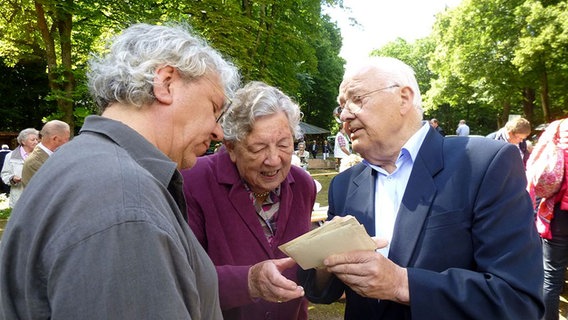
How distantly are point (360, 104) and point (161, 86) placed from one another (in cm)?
102

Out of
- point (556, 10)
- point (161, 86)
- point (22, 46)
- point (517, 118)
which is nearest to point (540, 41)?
point (556, 10)

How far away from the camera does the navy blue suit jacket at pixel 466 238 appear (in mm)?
1497

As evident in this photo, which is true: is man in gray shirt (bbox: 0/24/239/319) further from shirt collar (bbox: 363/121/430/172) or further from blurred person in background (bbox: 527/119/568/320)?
blurred person in background (bbox: 527/119/568/320)

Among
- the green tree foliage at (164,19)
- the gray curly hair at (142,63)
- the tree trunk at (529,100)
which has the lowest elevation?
the tree trunk at (529,100)

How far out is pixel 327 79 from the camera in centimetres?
3775

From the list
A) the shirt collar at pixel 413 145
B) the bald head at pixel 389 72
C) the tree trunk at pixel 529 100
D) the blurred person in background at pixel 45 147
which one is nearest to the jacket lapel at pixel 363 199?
the shirt collar at pixel 413 145

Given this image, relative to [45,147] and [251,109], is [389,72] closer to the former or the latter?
[251,109]

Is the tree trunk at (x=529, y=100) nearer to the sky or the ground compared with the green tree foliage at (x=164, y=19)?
nearer to the ground

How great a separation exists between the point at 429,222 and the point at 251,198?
1049mm

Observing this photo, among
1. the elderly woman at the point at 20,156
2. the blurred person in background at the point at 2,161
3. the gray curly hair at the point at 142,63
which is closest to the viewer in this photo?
the gray curly hair at the point at 142,63

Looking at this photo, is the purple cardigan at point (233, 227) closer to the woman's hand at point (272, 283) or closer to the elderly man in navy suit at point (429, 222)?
the woman's hand at point (272, 283)

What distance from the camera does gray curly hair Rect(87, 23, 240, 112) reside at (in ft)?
4.13

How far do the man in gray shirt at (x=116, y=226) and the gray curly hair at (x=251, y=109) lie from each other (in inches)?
38.1

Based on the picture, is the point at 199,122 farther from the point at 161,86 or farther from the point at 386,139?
the point at 386,139
